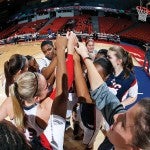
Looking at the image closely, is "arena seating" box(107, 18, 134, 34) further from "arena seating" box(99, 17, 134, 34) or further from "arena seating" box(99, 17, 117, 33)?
"arena seating" box(99, 17, 117, 33)

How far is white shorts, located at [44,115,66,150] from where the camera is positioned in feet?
8.02

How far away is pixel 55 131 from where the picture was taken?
2.49 meters

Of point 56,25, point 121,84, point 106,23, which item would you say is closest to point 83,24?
point 106,23

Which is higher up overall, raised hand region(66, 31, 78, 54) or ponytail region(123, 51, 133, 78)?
raised hand region(66, 31, 78, 54)

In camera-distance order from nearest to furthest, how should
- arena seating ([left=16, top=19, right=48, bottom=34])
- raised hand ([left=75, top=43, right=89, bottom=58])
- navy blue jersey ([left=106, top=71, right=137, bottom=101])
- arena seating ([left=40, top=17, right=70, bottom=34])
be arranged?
raised hand ([left=75, top=43, right=89, bottom=58]) → navy blue jersey ([left=106, top=71, right=137, bottom=101]) → arena seating ([left=40, top=17, right=70, bottom=34]) → arena seating ([left=16, top=19, right=48, bottom=34])

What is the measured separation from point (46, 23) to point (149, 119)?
818 inches

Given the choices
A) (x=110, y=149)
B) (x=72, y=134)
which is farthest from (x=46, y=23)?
(x=110, y=149)

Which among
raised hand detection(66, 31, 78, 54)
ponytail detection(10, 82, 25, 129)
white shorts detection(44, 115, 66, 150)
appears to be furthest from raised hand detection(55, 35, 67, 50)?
white shorts detection(44, 115, 66, 150)

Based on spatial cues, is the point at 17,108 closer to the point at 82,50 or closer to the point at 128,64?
the point at 82,50

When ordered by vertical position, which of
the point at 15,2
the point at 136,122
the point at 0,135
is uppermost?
the point at 0,135

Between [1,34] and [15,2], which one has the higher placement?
[15,2]

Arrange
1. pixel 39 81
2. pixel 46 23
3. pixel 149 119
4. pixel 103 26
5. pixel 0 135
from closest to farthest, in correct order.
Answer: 1. pixel 0 135
2. pixel 149 119
3. pixel 39 81
4. pixel 103 26
5. pixel 46 23

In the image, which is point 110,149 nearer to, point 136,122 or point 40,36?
point 136,122

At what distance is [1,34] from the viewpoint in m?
22.0
